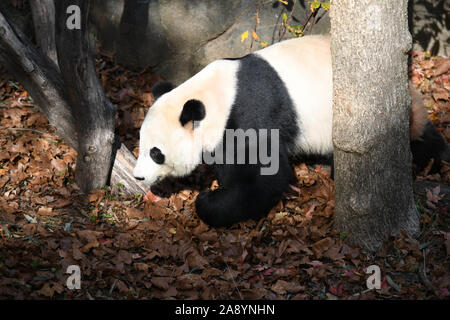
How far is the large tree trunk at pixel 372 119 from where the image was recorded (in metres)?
3.07

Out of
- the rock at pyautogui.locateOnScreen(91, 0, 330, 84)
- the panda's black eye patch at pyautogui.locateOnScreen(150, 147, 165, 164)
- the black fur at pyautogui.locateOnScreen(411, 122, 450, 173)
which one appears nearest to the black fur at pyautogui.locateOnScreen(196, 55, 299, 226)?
the panda's black eye patch at pyautogui.locateOnScreen(150, 147, 165, 164)

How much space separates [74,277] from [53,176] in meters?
1.36

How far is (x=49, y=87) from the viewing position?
3.97m

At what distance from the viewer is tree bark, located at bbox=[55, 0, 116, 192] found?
11.2 feet

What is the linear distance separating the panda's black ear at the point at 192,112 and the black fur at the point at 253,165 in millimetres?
242

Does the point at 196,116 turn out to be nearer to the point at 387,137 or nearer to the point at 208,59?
the point at 387,137

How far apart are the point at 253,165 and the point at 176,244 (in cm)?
88

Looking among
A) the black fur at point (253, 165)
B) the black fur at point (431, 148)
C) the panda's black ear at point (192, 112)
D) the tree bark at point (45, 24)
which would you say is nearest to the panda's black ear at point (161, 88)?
the panda's black ear at point (192, 112)

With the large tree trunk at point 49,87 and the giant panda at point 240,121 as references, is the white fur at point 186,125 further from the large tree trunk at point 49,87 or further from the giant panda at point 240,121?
the large tree trunk at point 49,87

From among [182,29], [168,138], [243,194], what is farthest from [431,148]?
[182,29]

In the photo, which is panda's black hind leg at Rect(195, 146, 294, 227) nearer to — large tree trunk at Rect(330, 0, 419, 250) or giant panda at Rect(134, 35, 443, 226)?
giant panda at Rect(134, 35, 443, 226)

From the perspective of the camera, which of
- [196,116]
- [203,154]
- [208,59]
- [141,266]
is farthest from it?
[208,59]
